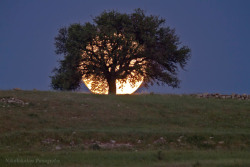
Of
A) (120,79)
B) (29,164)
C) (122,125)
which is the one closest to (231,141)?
(122,125)

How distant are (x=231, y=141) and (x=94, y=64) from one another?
19.1 m

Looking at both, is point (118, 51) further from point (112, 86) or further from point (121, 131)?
point (121, 131)

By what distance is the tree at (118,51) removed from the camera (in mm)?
34938

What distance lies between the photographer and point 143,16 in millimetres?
37156

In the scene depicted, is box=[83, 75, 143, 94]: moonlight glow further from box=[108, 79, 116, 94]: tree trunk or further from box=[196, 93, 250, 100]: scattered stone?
box=[196, 93, 250, 100]: scattered stone

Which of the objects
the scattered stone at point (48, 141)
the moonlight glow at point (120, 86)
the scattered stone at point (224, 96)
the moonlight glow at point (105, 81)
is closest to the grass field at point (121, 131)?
the scattered stone at point (48, 141)

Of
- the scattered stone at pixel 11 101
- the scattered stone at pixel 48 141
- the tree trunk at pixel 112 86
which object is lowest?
the scattered stone at pixel 48 141

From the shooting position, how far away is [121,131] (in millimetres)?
18672

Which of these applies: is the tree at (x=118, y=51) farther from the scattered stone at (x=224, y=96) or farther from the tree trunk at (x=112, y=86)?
the scattered stone at (x=224, y=96)

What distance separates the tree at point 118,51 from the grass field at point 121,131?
837 centimetres

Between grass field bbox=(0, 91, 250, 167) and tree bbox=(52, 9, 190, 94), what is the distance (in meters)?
8.37

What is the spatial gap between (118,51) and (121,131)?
1658 cm

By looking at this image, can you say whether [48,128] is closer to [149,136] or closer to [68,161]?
[149,136]

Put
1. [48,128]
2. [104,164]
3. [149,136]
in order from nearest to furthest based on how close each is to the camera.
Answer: [104,164] → [149,136] → [48,128]
